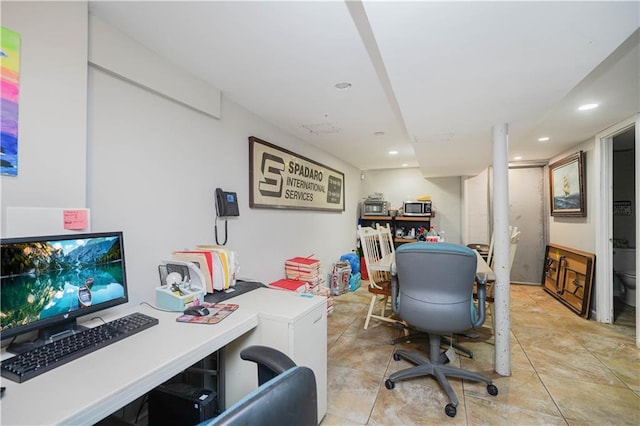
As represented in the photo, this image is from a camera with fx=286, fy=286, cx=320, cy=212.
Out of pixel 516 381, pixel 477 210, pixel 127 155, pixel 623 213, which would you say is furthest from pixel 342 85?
pixel 623 213

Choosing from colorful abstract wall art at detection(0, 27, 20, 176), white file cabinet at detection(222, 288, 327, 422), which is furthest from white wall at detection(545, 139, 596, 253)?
colorful abstract wall art at detection(0, 27, 20, 176)

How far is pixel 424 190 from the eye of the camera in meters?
6.06

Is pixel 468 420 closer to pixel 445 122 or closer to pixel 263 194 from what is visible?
pixel 445 122

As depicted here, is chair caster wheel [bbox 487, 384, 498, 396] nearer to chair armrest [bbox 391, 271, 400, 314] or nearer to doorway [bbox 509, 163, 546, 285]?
chair armrest [bbox 391, 271, 400, 314]

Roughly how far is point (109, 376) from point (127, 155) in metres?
1.25

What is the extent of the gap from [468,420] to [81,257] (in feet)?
7.57

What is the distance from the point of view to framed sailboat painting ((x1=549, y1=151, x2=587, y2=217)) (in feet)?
12.3

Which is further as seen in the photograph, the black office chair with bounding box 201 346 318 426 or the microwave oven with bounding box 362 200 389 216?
the microwave oven with bounding box 362 200 389 216

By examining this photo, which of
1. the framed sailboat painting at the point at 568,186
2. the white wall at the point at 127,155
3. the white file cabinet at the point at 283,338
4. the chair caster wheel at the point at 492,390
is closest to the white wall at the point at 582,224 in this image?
the framed sailboat painting at the point at 568,186

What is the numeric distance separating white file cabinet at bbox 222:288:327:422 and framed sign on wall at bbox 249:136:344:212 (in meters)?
1.34

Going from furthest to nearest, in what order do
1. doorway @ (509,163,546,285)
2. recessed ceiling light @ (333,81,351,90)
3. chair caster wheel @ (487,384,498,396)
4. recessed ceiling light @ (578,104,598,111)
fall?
doorway @ (509,163,546,285), recessed ceiling light @ (578,104,598,111), recessed ceiling light @ (333,81,351,90), chair caster wheel @ (487,384,498,396)

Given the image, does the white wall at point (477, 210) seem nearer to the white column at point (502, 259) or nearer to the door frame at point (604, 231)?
the door frame at point (604, 231)

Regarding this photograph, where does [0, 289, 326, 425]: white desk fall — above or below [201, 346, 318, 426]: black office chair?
below

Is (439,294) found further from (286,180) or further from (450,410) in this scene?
(286,180)
